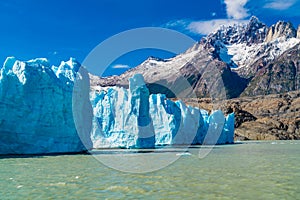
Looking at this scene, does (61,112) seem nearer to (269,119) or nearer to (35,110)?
(35,110)

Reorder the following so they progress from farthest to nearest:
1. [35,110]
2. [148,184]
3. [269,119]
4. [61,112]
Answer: [269,119], [61,112], [35,110], [148,184]

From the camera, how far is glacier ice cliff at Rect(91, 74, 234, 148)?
39.4 meters

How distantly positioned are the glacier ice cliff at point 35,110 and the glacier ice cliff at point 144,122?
9.18 metres

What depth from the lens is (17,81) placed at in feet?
91.4

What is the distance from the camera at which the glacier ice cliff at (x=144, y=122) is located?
129 feet

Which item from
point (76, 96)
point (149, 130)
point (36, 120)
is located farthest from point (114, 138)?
point (36, 120)

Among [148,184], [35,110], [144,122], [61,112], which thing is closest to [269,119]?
[144,122]

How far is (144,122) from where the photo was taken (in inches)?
1532

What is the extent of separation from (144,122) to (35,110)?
13689mm

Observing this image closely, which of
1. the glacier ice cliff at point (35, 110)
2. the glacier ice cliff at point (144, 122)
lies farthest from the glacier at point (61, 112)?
the glacier ice cliff at point (144, 122)

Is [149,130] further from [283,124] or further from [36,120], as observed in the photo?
[283,124]

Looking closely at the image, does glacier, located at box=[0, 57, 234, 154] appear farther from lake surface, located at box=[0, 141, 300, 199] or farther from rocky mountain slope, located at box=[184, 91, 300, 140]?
rocky mountain slope, located at box=[184, 91, 300, 140]

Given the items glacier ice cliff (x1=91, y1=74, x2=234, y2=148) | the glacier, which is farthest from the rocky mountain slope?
the glacier

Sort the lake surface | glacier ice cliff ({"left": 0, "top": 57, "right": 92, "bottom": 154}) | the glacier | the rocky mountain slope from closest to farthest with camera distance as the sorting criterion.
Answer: the lake surface
glacier ice cliff ({"left": 0, "top": 57, "right": 92, "bottom": 154})
the glacier
the rocky mountain slope
